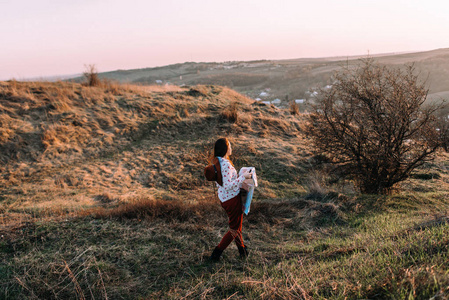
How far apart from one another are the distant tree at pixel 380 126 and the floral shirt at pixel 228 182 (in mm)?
4849

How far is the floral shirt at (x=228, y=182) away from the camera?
11.4ft

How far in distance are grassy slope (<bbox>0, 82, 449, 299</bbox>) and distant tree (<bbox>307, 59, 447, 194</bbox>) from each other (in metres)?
0.74

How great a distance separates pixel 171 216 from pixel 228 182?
2142 mm

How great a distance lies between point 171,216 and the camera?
17.0 feet

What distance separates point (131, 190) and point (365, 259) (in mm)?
6098

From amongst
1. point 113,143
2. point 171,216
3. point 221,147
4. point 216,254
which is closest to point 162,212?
point 171,216

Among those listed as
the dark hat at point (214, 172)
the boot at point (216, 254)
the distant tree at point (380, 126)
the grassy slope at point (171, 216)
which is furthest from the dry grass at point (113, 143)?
the dark hat at point (214, 172)

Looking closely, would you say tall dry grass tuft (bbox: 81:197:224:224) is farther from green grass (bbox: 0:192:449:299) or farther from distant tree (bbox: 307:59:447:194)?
distant tree (bbox: 307:59:447:194)

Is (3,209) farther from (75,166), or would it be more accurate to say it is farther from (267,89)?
(267,89)

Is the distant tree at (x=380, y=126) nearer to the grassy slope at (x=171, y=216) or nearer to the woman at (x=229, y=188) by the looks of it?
the grassy slope at (x=171, y=216)

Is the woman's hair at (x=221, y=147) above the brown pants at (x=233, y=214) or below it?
above

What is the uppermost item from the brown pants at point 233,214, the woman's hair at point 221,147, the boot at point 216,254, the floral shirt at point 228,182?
the woman's hair at point 221,147

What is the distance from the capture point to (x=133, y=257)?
385cm

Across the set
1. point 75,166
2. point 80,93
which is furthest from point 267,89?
point 75,166
